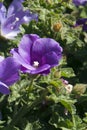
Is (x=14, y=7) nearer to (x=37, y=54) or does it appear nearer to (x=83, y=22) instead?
(x=37, y=54)

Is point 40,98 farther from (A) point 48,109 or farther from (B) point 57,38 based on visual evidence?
(B) point 57,38

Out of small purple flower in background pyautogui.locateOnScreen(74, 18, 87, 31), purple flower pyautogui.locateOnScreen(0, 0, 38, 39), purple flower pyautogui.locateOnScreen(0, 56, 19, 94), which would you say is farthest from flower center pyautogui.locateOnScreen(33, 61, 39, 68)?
small purple flower in background pyautogui.locateOnScreen(74, 18, 87, 31)

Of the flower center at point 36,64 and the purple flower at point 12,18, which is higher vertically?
the purple flower at point 12,18

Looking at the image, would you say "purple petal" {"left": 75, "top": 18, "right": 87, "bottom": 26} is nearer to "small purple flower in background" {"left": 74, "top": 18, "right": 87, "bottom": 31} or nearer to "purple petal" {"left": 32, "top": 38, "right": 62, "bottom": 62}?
"small purple flower in background" {"left": 74, "top": 18, "right": 87, "bottom": 31}

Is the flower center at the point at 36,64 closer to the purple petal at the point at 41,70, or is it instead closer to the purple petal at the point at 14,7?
the purple petal at the point at 41,70

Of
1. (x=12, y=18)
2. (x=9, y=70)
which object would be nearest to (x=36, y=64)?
(x=9, y=70)

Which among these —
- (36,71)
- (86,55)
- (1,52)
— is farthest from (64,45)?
(36,71)

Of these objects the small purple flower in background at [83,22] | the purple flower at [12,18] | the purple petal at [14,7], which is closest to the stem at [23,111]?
the purple flower at [12,18]
